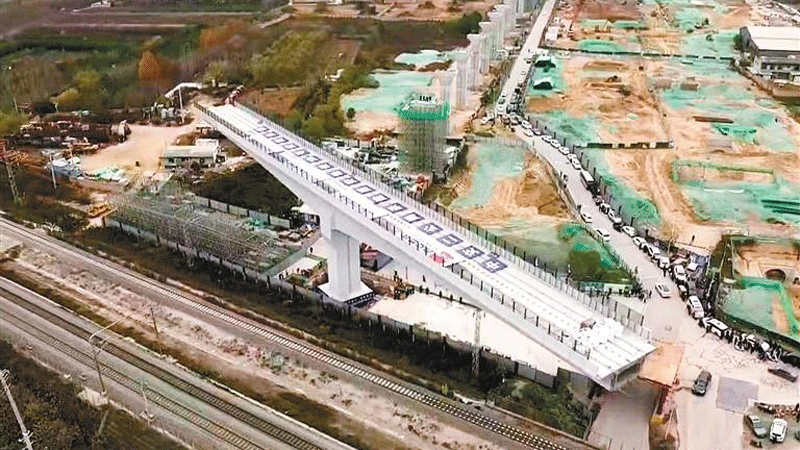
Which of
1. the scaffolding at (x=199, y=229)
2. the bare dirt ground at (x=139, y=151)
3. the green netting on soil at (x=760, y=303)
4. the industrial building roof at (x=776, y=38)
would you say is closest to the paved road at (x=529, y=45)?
the industrial building roof at (x=776, y=38)

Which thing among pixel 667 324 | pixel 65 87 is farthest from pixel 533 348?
pixel 65 87

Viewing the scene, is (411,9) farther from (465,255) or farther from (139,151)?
(465,255)

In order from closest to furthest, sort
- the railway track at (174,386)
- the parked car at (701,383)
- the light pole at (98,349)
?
the railway track at (174,386)
the parked car at (701,383)
the light pole at (98,349)

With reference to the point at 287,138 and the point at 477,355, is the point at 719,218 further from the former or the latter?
the point at 287,138

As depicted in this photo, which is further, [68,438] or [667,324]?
[667,324]

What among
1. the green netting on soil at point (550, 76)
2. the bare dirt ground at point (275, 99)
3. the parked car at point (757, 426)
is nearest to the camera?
the parked car at point (757, 426)

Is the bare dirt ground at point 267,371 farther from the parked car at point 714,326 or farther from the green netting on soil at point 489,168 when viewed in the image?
the green netting on soil at point 489,168

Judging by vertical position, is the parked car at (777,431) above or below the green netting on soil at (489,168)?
below
